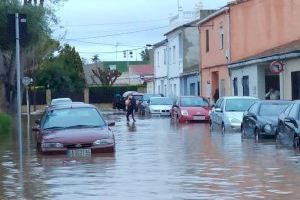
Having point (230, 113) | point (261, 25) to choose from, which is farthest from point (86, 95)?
point (230, 113)

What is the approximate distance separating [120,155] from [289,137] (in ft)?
15.7

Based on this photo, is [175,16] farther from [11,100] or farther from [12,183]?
[12,183]

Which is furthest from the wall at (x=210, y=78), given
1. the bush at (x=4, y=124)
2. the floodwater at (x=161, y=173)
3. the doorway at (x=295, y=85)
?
the floodwater at (x=161, y=173)

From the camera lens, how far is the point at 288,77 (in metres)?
40.5

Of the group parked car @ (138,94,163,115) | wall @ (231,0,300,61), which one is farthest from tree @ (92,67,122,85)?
wall @ (231,0,300,61)

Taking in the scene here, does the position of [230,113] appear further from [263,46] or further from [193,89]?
[193,89]

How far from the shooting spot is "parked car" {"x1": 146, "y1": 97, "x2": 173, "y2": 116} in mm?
55188

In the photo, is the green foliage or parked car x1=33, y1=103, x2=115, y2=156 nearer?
parked car x1=33, y1=103, x2=115, y2=156

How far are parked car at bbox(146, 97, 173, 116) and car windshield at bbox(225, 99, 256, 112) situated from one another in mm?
19993

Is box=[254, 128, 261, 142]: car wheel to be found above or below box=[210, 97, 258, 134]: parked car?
below

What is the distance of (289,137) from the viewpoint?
23797 mm

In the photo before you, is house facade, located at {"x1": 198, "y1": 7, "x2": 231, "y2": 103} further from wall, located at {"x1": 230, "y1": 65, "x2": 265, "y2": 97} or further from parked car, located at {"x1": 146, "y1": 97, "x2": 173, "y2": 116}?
parked car, located at {"x1": 146, "y1": 97, "x2": 173, "y2": 116}

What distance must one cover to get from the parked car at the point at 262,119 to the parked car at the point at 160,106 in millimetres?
25527

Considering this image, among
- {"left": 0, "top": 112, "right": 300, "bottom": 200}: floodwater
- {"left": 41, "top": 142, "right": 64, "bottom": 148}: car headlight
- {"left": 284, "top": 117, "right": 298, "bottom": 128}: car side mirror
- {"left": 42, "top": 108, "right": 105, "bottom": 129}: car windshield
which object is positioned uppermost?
{"left": 42, "top": 108, "right": 105, "bottom": 129}: car windshield
